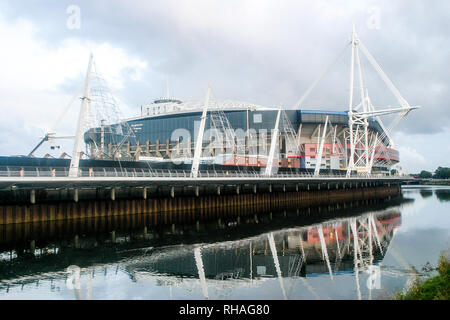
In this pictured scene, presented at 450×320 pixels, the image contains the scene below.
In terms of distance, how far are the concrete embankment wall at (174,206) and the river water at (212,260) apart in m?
1.73

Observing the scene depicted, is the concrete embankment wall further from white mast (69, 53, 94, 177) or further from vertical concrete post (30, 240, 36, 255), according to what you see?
vertical concrete post (30, 240, 36, 255)

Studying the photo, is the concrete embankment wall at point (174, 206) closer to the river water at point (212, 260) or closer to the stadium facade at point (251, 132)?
the river water at point (212, 260)

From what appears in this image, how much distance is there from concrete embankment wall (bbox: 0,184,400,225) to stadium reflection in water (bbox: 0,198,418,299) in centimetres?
149

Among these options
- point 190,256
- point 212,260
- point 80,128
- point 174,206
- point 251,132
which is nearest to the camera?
point 212,260

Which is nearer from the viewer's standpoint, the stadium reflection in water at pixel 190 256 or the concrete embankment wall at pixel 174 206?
the stadium reflection in water at pixel 190 256

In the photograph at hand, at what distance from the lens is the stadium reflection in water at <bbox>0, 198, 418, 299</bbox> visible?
63.1ft

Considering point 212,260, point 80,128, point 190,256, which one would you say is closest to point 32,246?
point 190,256

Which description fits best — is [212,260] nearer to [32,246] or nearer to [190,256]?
[190,256]

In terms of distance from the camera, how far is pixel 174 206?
50.1 m

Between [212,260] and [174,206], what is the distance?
25865mm

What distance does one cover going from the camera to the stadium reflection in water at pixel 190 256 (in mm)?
19234

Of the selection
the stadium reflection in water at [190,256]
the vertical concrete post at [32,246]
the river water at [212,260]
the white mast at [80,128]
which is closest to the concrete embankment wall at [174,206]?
the stadium reflection in water at [190,256]

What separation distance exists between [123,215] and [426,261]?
3314 centimetres
